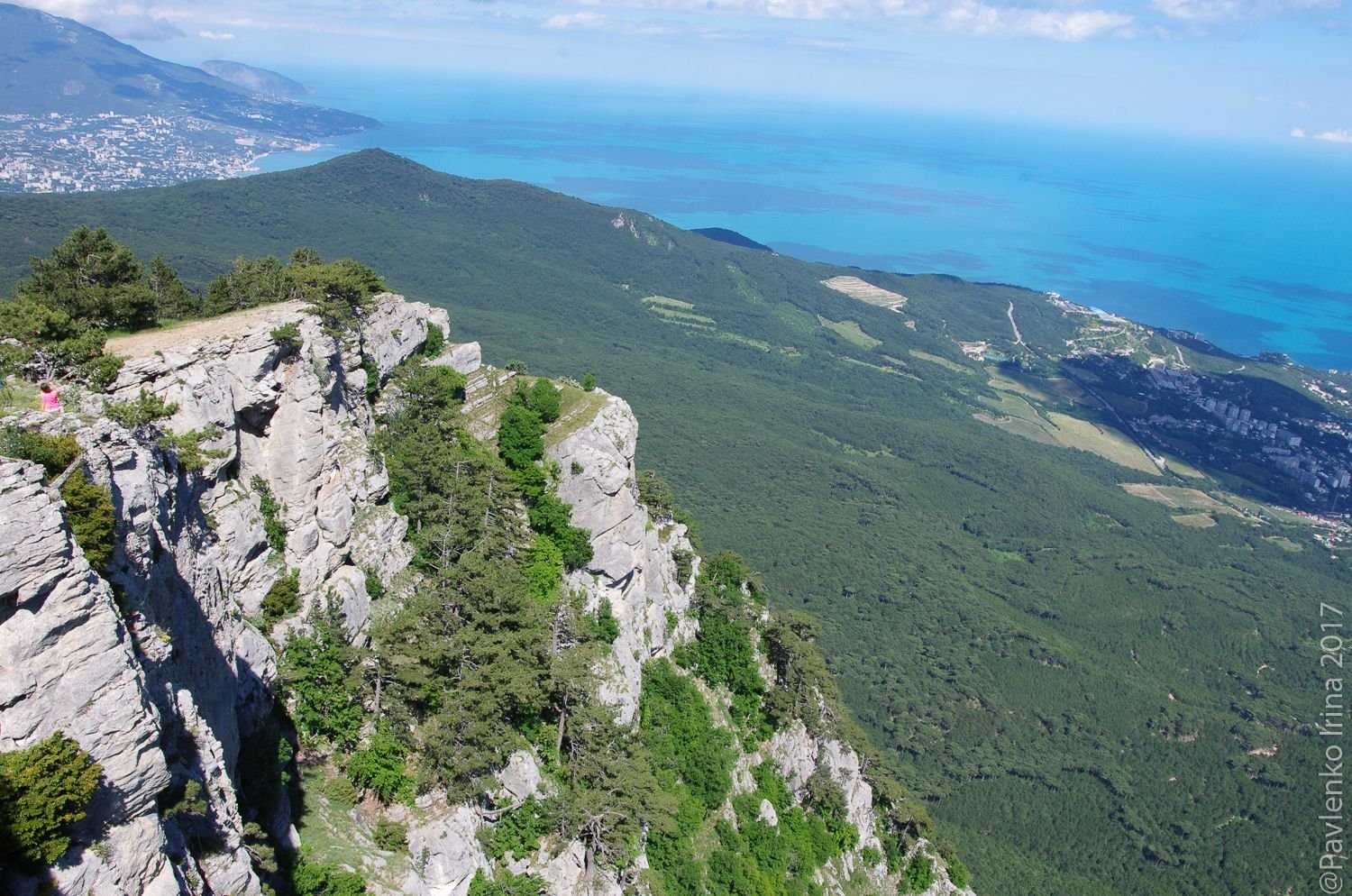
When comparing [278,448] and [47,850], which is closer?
[47,850]

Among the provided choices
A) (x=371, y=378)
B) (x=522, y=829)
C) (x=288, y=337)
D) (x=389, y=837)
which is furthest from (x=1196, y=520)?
(x=288, y=337)

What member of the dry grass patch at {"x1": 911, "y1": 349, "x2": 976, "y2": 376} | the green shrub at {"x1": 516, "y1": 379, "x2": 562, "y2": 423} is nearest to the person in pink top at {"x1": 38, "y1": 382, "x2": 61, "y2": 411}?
the green shrub at {"x1": 516, "y1": 379, "x2": 562, "y2": 423}

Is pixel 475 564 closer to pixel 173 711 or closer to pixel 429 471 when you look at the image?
pixel 429 471

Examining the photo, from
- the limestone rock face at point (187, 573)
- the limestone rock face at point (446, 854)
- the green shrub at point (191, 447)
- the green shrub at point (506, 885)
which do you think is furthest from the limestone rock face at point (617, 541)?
the green shrub at point (191, 447)

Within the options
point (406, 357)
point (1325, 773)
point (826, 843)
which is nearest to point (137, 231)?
point (406, 357)

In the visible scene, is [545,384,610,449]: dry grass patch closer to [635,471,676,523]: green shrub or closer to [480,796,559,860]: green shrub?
[635,471,676,523]: green shrub

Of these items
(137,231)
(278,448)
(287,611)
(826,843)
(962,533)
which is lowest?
(962,533)
